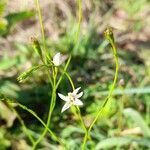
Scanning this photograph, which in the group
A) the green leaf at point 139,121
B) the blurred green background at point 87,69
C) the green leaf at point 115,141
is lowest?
the green leaf at point 115,141

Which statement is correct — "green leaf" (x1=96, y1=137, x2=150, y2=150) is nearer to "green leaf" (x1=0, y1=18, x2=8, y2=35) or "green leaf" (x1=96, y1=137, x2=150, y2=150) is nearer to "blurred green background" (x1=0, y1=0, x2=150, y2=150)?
"blurred green background" (x1=0, y1=0, x2=150, y2=150)

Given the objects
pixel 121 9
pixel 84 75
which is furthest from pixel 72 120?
pixel 121 9

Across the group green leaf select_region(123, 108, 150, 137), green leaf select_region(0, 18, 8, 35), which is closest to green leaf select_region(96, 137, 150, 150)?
green leaf select_region(123, 108, 150, 137)

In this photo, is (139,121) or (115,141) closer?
(115,141)

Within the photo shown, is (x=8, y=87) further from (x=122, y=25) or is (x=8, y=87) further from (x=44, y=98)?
(x=122, y=25)

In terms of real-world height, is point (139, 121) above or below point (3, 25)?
below

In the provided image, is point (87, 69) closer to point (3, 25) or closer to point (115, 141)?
point (3, 25)

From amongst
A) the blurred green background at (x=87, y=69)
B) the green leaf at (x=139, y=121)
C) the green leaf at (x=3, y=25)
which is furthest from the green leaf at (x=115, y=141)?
the green leaf at (x=3, y=25)

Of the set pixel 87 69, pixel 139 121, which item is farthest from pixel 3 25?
pixel 139 121

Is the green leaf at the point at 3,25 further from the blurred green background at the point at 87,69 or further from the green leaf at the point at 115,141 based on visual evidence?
the green leaf at the point at 115,141
